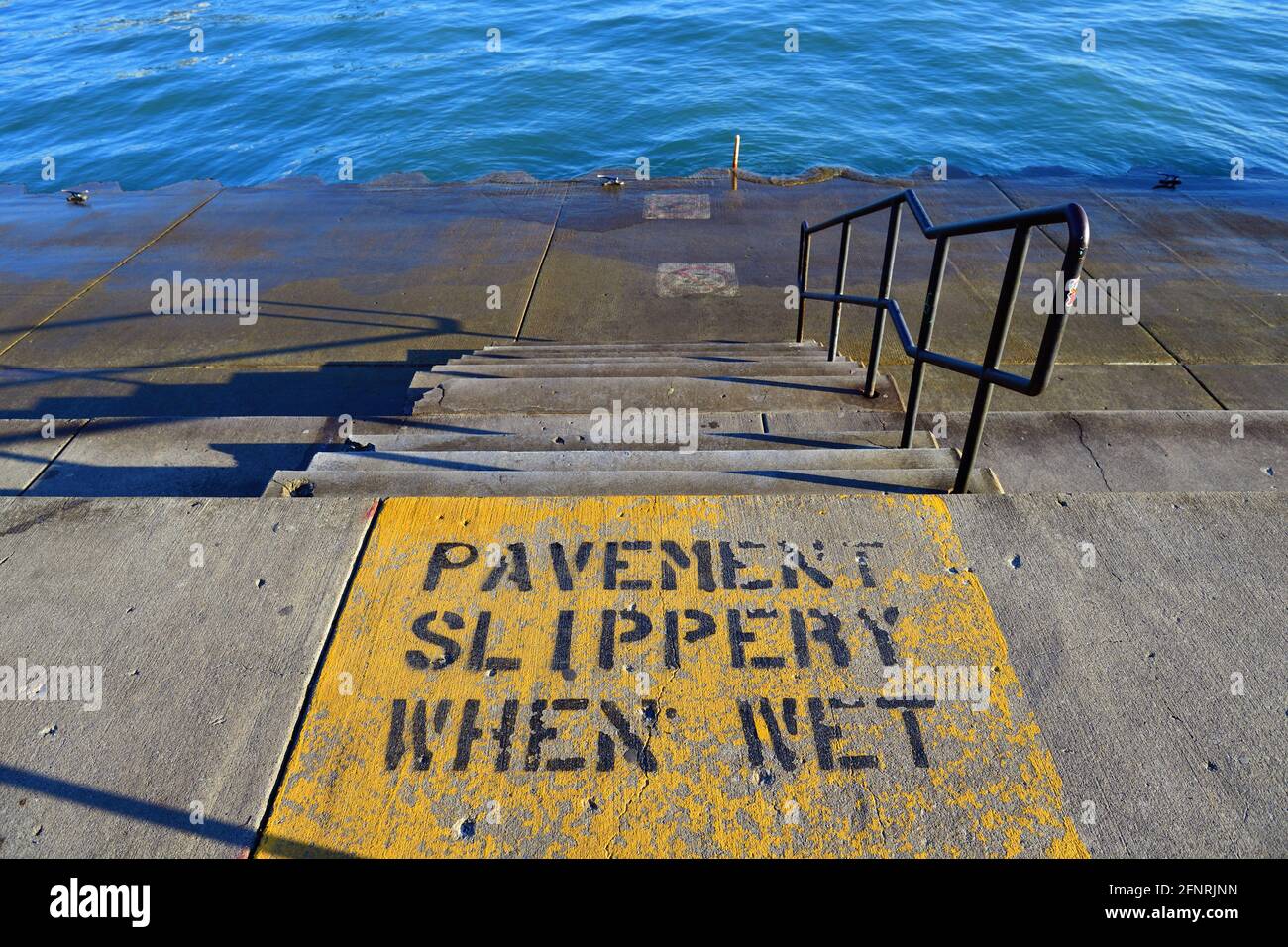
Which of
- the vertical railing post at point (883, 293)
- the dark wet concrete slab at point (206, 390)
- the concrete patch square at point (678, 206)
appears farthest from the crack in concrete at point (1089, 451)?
the concrete patch square at point (678, 206)

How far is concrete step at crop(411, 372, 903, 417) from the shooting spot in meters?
4.66

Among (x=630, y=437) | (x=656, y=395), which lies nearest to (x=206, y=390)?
(x=656, y=395)

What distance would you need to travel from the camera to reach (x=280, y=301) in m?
7.29

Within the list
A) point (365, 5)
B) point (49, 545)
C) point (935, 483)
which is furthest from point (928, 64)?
point (49, 545)

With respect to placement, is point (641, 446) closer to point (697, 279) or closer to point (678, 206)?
point (697, 279)

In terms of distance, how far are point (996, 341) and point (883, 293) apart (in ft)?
5.14

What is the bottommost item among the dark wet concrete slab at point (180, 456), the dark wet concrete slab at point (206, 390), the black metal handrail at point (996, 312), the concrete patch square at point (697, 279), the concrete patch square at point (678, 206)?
the dark wet concrete slab at point (206, 390)

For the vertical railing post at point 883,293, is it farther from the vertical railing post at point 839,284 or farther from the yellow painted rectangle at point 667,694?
Result: the yellow painted rectangle at point 667,694

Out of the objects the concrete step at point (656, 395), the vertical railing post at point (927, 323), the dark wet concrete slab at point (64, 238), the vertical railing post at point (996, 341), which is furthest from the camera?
the dark wet concrete slab at point (64, 238)

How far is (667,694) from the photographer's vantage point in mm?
2352

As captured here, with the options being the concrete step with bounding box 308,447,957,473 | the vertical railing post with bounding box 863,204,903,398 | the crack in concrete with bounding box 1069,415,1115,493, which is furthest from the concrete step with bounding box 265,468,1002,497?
the vertical railing post with bounding box 863,204,903,398

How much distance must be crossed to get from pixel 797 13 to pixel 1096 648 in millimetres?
33463

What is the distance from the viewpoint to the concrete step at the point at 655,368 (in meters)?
5.05
